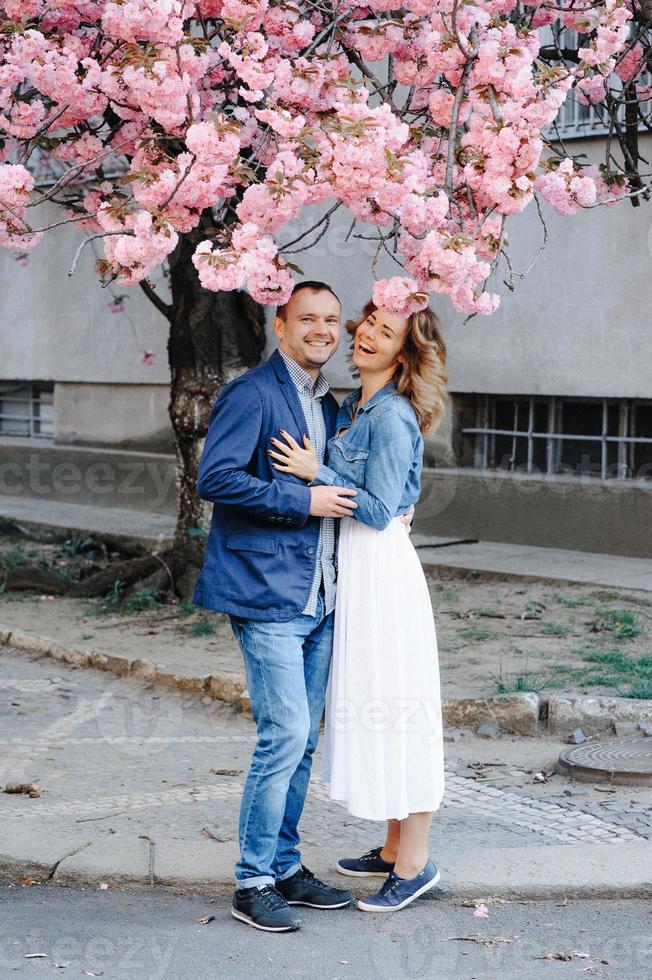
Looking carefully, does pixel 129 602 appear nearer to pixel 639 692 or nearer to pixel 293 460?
pixel 639 692

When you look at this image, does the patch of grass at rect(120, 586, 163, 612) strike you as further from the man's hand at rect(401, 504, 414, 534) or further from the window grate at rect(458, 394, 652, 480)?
the man's hand at rect(401, 504, 414, 534)

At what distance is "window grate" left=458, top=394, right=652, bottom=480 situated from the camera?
1037 centimetres

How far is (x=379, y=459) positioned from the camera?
13.4 ft

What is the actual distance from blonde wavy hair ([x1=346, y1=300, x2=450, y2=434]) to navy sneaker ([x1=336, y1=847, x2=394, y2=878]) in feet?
4.86

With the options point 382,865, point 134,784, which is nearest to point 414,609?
point 382,865

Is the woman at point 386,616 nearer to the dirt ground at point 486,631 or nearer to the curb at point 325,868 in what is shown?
the curb at point 325,868

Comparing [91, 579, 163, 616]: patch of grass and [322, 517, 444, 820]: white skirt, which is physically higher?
[322, 517, 444, 820]: white skirt

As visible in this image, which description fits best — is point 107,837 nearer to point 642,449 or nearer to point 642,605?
point 642,605

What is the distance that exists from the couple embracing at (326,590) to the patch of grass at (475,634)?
3606 mm

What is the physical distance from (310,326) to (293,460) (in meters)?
0.45

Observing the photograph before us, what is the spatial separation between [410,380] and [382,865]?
164 centimetres

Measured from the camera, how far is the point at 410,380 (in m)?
4.18

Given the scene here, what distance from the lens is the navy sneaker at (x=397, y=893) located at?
4148 mm

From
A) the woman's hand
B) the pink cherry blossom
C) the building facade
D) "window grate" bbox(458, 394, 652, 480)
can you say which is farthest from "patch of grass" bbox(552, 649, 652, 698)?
"window grate" bbox(458, 394, 652, 480)
